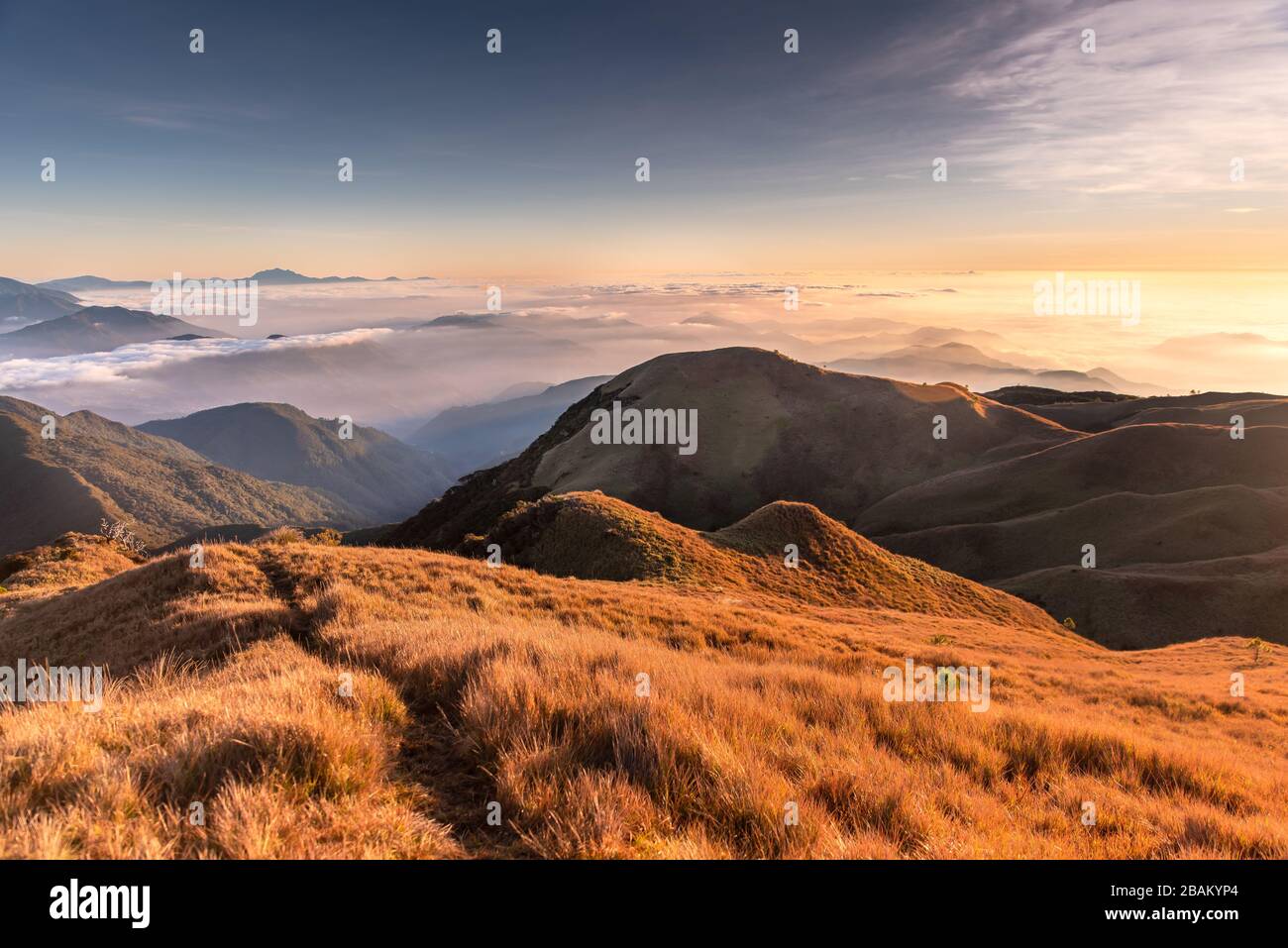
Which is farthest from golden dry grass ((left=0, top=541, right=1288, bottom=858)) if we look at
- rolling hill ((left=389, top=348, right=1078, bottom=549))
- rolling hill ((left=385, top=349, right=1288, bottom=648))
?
rolling hill ((left=389, top=348, right=1078, bottom=549))

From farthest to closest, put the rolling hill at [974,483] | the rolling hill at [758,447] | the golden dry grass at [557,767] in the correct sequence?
the rolling hill at [758,447] → the rolling hill at [974,483] → the golden dry grass at [557,767]

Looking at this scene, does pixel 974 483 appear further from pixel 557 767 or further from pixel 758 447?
pixel 557 767

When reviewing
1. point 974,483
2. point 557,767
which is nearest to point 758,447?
point 974,483

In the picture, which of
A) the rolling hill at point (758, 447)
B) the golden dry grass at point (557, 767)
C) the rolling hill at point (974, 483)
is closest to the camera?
the golden dry grass at point (557, 767)

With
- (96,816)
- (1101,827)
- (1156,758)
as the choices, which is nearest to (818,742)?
(1101,827)

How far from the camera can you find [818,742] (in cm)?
607

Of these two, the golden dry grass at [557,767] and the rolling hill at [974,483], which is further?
the rolling hill at [974,483]

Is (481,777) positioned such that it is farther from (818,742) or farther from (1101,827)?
(1101,827)

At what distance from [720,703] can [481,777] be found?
9.17ft

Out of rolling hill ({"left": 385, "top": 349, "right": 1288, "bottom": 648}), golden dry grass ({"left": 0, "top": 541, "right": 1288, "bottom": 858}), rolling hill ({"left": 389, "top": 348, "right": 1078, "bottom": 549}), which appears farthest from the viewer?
rolling hill ({"left": 389, "top": 348, "right": 1078, "bottom": 549})

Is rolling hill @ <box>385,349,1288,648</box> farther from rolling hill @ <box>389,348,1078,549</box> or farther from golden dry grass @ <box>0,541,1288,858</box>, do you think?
golden dry grass @ <box>0,541,1288,858</box>

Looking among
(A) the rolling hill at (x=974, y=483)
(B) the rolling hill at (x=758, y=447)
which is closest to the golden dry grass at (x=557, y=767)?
(A) the rolling hill at (x=974, y=483)

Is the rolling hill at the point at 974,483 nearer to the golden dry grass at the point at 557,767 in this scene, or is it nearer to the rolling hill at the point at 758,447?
the rolling hill at the point at 758,447

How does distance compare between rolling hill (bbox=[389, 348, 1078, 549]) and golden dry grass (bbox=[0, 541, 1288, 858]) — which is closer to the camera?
golden dry grass (bbox=[0, 541, 1288, 858])
